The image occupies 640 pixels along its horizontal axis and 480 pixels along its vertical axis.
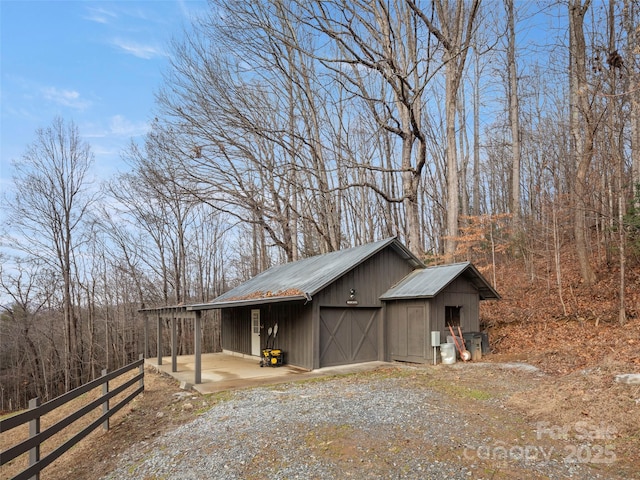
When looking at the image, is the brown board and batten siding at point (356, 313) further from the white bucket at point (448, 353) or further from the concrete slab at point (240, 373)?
the white bucket at point (448, 353)

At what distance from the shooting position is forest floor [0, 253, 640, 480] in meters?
5.33

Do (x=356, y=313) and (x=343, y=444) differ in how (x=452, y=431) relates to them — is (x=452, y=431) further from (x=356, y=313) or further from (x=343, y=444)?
(x=356, y=313)

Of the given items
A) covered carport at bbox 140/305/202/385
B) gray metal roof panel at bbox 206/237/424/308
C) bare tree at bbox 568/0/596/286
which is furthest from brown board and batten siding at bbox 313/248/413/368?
bare tree at bbox 568/0/596/286

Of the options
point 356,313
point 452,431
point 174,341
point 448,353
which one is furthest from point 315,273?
point 452,431

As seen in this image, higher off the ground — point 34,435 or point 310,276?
point 310,276

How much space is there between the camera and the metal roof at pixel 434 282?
1140cm

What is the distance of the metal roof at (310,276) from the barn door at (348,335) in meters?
0.93

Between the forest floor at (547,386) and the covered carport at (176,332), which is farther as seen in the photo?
the covered carport at (176,332)

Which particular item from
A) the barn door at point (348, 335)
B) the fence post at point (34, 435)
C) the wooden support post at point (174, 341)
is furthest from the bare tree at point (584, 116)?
the fence post at point (34, 435)

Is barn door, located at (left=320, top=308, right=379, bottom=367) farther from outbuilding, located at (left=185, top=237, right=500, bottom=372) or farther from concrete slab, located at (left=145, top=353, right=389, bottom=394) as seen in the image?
concrete slab, located at (left=145, top=353, right=389, bottom=394)

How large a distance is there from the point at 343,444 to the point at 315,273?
781 cm

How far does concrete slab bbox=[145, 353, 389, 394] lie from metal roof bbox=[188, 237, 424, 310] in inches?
73.4

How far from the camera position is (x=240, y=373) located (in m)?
11.4

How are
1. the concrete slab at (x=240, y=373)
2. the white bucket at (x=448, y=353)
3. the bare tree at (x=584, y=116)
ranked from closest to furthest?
the concrete slab at (x=240, y=373), the white bucket at (x=448, y=353), the bare tree at (x=584, y=116)
